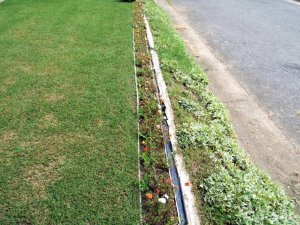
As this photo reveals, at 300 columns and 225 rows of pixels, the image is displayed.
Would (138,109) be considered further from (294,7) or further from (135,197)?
(294,7)

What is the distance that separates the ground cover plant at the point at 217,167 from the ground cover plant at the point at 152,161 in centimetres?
34

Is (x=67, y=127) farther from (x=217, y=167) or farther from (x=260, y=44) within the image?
(x=260, y=44)

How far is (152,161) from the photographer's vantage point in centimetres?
378

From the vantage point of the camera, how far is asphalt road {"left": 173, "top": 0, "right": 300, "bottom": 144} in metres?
5.98

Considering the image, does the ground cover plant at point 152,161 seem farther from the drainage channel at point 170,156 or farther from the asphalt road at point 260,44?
the asphalt road at point 260,44

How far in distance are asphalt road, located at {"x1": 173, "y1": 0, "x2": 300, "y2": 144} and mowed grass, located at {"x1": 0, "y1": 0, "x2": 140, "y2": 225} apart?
2874mm

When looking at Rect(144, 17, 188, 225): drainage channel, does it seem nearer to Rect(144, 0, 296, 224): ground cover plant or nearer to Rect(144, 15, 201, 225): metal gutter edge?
Rect(144, 15, 201, 225): metal gutter edge

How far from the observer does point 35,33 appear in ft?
25.2

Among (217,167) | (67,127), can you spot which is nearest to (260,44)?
(217,167)

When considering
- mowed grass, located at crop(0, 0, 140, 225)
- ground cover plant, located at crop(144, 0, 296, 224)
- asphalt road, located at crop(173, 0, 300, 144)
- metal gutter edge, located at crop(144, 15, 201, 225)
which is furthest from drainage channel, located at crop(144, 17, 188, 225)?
asphalt road, located at crop(173, 0, 300, 144)

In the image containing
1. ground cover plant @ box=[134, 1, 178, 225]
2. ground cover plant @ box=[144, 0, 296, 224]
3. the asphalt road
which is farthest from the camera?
the asphalt road

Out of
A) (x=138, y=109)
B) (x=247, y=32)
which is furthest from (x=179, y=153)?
(x=247, y=32)

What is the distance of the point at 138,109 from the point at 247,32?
7073 mm

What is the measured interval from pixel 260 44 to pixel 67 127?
7205mm
